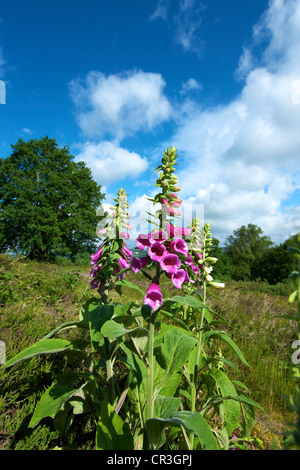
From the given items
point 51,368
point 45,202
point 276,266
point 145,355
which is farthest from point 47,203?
point 276,266

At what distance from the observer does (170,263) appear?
179cm

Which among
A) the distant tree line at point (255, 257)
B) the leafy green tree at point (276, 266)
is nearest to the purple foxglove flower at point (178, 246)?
the distant tree line at point (255, 257)

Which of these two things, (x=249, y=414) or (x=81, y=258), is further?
(x=81, y=258)

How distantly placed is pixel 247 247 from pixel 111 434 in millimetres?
55611

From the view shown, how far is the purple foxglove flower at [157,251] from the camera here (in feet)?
5.66

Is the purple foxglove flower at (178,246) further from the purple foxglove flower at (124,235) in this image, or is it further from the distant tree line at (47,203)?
the distant tree line at (47,203)

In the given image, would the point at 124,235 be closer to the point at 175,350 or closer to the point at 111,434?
the point at 175,350

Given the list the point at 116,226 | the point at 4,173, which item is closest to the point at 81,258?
the point at 4,173

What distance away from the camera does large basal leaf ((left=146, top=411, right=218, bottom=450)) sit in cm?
133

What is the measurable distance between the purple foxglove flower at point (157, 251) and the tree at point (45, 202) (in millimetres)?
21834

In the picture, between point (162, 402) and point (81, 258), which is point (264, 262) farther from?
point (162, 402)

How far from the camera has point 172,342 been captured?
1.90 metres
